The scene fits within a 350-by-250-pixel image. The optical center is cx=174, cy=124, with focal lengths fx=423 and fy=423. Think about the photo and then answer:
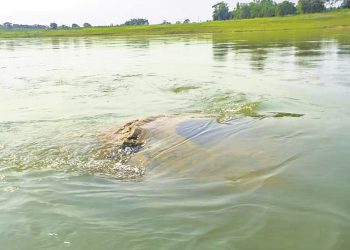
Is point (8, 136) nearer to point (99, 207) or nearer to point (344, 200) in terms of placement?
point (99, 207)

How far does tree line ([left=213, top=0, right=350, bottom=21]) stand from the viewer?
11681 cm

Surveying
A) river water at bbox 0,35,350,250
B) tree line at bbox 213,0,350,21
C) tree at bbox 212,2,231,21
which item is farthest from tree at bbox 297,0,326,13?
river water at bbox 0,35,350,250

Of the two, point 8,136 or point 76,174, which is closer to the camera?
point 76,174

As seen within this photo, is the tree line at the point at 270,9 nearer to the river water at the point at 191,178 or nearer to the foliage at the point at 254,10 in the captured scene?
the foliage at the point at 254,10

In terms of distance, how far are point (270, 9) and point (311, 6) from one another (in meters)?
17.8

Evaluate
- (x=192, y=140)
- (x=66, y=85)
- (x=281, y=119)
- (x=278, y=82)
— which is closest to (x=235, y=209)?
(x=192, y=140)

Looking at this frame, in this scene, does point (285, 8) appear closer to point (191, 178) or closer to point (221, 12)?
point (221, 12)

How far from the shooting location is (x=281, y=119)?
8938 millimetres

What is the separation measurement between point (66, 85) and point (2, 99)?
3.21m

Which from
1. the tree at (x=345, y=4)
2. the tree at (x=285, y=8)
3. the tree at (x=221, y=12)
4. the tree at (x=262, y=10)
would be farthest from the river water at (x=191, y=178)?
the tree at (x=221, y=12)

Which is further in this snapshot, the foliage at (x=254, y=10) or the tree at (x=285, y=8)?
the foliage at (x=254, y=10)

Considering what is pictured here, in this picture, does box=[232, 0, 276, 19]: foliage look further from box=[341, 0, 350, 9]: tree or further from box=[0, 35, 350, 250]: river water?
box=[0, 35, 350, 250]: river water

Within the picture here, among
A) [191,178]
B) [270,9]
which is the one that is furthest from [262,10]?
[191,178]

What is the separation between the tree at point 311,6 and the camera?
116 m
